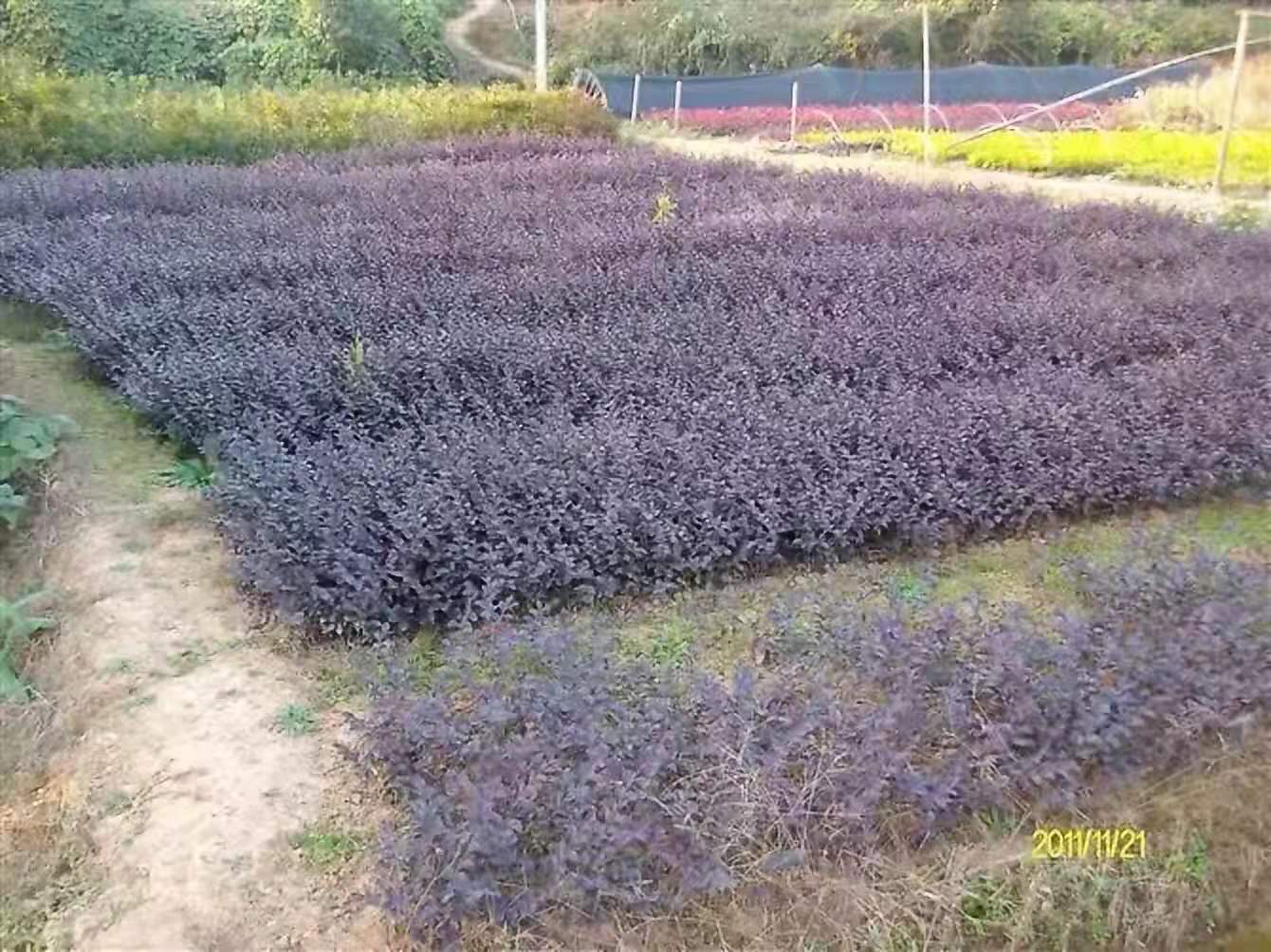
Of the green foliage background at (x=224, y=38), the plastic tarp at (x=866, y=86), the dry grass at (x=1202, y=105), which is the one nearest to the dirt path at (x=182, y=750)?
the dry grass at (x=1202, y=105)

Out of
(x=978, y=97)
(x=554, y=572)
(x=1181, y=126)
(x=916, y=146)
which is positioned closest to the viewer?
(x=554, y=572)

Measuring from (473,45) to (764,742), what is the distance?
27114 mm

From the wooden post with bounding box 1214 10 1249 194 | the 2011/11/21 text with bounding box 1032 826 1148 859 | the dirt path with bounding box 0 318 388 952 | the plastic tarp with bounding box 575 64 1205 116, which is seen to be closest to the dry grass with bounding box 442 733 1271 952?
the 2011/11/21 text with bounding box 1032 826 1148 859

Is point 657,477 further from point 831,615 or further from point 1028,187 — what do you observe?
point 1028,187

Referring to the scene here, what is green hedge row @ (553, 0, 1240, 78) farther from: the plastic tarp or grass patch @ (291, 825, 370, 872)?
grass patch @ (291, 825, 370, 872)

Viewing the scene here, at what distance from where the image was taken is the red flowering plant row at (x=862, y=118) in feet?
64.4

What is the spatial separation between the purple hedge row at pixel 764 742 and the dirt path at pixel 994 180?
7.13 m

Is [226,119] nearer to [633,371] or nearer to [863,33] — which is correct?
[633,371]

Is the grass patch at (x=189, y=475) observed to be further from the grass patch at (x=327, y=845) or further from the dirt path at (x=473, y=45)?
the dirt path at (x=473, y=45)

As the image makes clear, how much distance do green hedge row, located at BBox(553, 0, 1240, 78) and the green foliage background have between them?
6342 mm

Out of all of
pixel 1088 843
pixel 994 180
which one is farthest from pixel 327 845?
pixel 994 180

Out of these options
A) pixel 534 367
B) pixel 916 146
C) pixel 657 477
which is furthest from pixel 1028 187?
pixel 657 477

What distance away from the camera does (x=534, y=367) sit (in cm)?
554

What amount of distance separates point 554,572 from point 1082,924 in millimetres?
1845
